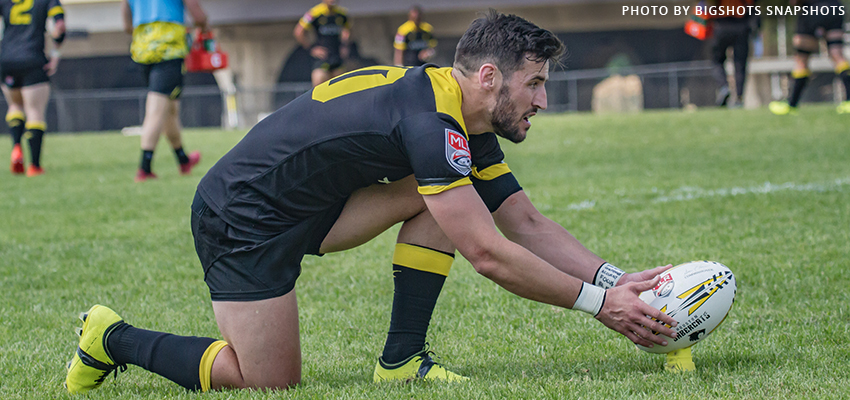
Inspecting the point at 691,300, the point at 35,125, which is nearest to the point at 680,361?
the point at 691,300

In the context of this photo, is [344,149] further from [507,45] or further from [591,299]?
[591,299]

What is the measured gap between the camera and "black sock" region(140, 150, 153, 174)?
328 inches

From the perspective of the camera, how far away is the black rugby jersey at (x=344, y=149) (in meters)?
2.31

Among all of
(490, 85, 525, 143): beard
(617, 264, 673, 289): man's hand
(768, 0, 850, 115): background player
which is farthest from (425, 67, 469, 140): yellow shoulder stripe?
(768, 0, 850, 115): background player

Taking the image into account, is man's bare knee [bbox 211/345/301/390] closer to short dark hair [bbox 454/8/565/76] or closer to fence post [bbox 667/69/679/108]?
short dark hair [bbox 454/8/565/76]

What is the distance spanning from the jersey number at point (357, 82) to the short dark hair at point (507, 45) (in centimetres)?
25

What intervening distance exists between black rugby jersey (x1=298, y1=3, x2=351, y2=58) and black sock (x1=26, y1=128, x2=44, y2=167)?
6968 mm

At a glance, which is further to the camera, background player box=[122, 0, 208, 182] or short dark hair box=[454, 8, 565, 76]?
background player box=[122, 0, 208, 182]

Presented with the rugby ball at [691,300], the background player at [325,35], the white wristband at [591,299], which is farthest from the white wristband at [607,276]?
the background player at [325,35]

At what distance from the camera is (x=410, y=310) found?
2.77 meters

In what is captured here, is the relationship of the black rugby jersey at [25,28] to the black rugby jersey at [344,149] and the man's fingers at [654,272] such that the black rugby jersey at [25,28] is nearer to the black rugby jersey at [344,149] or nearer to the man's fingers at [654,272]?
the black rugby jersey at [344,149]

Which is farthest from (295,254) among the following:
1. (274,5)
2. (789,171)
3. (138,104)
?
(274,5)

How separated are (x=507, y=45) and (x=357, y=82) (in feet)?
1.66

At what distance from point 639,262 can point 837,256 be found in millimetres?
1058
